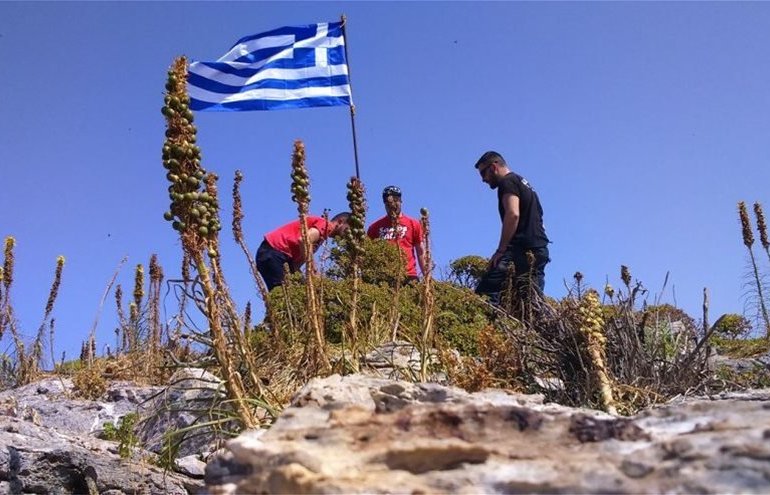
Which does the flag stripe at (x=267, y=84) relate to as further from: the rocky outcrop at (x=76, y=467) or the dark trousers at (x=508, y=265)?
the rocky outcrop at (x=76, y=467)

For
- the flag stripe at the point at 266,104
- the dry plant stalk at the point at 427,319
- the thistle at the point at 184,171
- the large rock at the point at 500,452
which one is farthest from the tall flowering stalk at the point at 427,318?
the flag stripe at the point at 266,104

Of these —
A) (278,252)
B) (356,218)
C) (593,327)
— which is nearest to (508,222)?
(278,252)

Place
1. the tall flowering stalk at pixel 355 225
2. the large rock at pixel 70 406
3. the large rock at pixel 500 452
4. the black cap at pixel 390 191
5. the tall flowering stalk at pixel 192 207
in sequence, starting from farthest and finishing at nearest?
the black cap at pixel 390 191 < the large rock at pixel 70 406 < the tall flowering stalk at pixel 355 225 < the tall flowering stalk at pixel 192 207 < the large rock at pixel 500 452

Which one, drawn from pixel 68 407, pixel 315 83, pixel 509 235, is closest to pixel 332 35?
pixel 315 83

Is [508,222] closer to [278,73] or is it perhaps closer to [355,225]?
[355,225]

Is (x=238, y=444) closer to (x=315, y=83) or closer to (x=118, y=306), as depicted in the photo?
(x=118, y=306)

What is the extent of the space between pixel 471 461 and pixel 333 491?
27 cm

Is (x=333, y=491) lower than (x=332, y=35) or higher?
lower

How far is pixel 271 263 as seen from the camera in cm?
804

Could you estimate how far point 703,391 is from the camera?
12.8 feet

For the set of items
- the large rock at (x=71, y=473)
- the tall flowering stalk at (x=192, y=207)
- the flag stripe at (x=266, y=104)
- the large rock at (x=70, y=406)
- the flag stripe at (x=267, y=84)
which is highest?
the flag stripe at (x=267, y=84)

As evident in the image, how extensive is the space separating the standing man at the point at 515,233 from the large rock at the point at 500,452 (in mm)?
5904

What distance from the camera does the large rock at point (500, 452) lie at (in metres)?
1.19

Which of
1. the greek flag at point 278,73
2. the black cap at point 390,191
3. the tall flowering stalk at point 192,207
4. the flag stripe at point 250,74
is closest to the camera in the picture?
the tall flowering stalk at point 192,207
